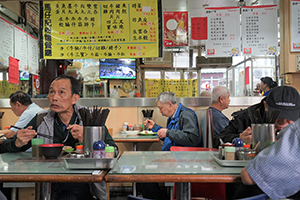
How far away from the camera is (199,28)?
4.89 meters

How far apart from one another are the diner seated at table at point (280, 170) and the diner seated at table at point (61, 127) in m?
1.14

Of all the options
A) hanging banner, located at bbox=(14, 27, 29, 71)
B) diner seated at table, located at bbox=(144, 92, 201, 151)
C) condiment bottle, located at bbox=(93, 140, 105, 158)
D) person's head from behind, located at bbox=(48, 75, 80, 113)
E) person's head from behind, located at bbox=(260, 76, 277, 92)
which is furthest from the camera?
hanging banner, located at bbox=(14, 27, 29, 71)

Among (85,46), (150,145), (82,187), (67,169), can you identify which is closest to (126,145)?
(150,145)

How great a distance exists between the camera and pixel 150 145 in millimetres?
4742

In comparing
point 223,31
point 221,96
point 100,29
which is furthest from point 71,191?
point 223,31

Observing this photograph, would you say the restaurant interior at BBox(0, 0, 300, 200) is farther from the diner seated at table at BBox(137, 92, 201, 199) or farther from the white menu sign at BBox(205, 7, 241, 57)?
the diner seated at table at BBox(137, 92, 201, 199)

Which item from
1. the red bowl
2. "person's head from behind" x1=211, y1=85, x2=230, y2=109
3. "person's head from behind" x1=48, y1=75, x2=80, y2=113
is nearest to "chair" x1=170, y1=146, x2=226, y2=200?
the red bowl

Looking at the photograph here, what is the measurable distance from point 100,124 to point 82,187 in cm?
54

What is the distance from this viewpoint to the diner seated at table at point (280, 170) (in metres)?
1.13

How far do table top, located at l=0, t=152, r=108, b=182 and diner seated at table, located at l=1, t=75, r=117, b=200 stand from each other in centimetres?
31

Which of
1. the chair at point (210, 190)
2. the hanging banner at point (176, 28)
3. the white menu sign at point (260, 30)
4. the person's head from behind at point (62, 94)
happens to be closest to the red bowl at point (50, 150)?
the person's head from behind at point (62, 94)

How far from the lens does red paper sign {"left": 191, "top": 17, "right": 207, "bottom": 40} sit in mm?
4832

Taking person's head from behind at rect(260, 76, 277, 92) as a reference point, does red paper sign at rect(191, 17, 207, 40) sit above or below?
above

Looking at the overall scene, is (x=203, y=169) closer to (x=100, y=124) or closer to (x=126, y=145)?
(x=100, y=124)
